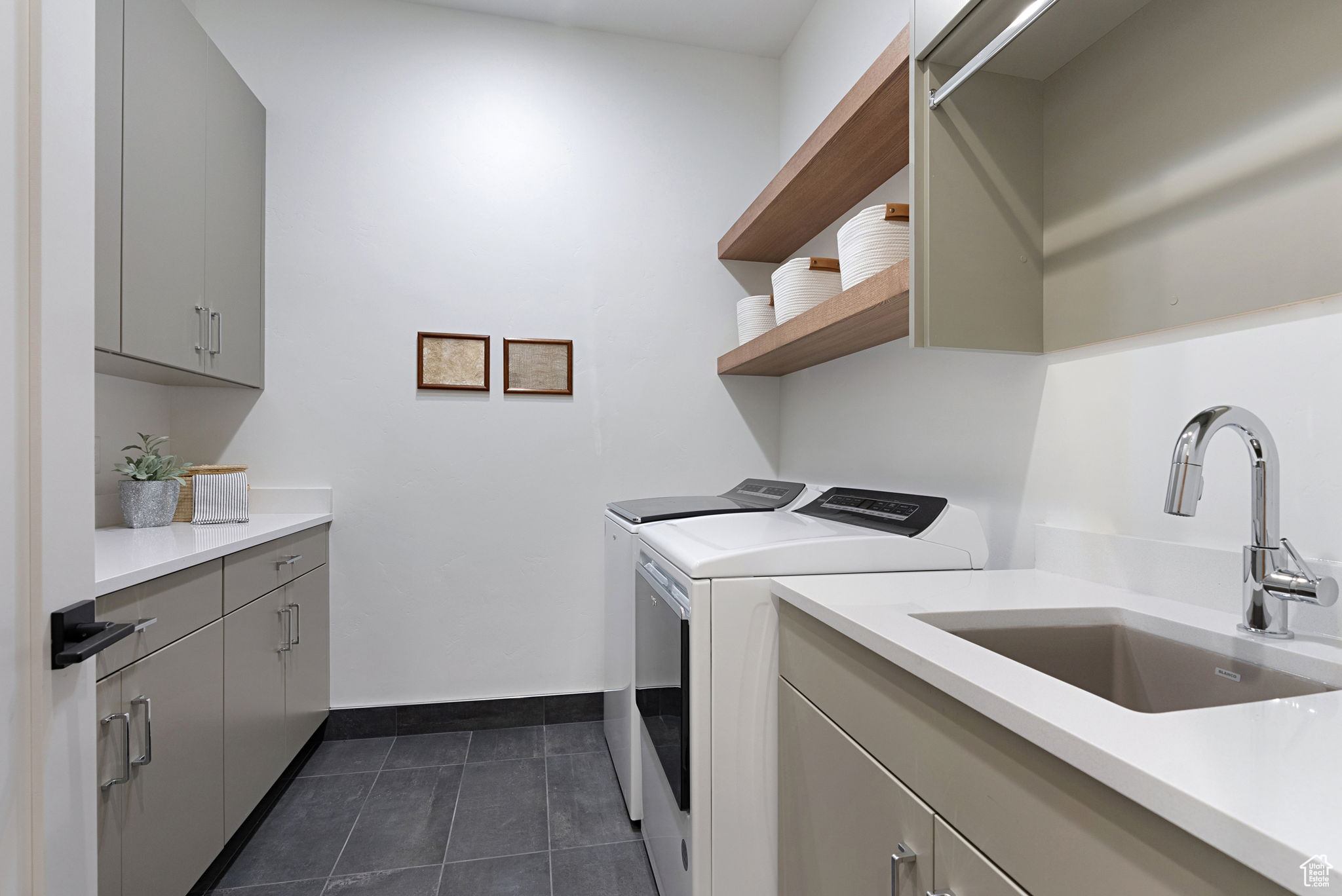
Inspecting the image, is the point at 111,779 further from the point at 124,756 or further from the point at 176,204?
the point at 176,204

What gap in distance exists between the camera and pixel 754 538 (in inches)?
59.6

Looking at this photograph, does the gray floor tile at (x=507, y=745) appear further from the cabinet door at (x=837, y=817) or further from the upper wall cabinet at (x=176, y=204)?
the upper wall cabinet at (x=176, y=204)

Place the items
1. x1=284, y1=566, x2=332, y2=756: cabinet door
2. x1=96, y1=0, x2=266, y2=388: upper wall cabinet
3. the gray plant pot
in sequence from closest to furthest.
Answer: x1=96, y1=0, x2=266, y2=388: upper wall cabinet → the gray plant pot → x1=284, y1=566, x2=332, y2=756: cabinet door

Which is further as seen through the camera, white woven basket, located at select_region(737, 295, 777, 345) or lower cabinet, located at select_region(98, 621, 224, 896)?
white woven basket, located at select_region(737, 295, 777, 345)

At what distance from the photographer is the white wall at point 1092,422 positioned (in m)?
0.94

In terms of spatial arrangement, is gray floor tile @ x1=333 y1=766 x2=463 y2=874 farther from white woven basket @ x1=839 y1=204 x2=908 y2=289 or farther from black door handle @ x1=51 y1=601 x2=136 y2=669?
white woven basket @ x1=839 y1=204 x2=908 y2=289

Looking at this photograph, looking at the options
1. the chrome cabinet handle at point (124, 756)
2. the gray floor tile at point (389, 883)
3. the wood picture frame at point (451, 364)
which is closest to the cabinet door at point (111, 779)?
the chrome cabinet handle at point (124, 756)

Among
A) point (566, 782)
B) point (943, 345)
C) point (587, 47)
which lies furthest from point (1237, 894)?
point (587, 47)

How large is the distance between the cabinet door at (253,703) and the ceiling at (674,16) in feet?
7.70

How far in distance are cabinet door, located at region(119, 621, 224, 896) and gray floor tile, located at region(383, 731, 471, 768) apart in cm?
76

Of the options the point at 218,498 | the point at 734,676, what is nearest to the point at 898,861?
the point at 734,676

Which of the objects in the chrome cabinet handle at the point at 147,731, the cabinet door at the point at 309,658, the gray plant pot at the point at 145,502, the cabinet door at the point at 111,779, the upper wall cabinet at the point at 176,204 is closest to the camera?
the cabinet door at the point at 111,779

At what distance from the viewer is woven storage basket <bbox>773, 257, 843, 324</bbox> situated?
6.61ft

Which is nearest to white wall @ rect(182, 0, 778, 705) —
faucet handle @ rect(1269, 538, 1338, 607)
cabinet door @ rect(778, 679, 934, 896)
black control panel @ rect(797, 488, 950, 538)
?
black control panel @ rect(797, 488, 950, 538)
